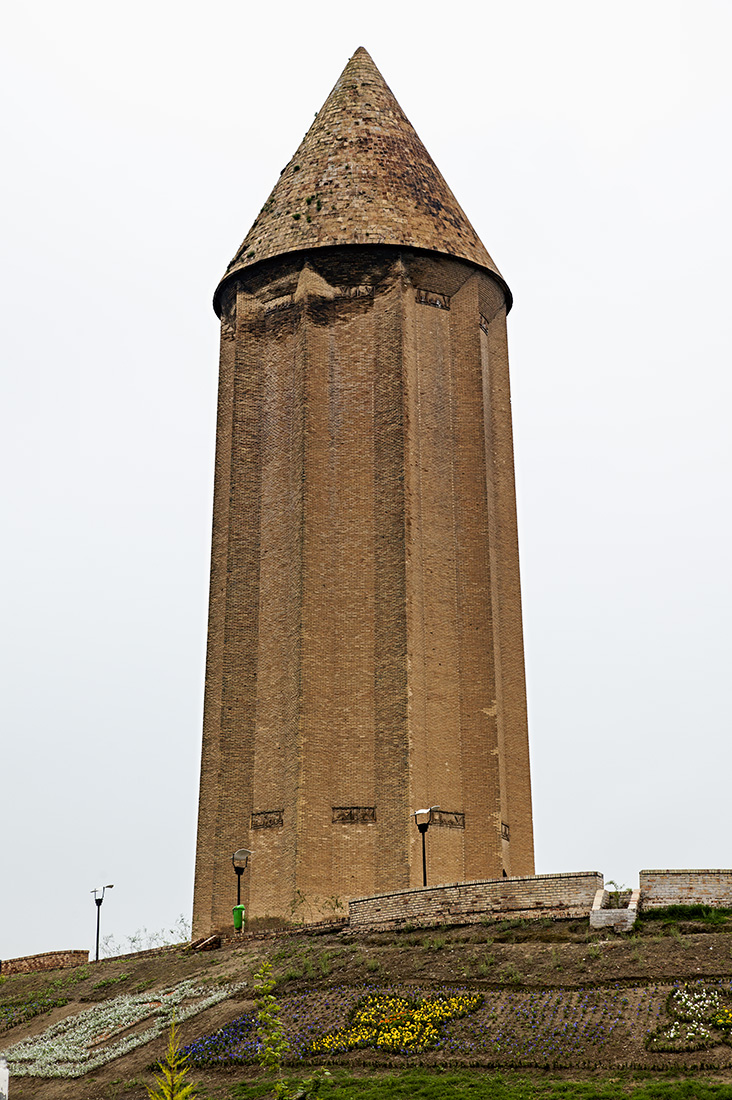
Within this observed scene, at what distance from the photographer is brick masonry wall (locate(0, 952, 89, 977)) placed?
23.1m

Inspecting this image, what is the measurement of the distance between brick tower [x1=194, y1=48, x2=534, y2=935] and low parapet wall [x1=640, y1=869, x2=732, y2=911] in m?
6.43

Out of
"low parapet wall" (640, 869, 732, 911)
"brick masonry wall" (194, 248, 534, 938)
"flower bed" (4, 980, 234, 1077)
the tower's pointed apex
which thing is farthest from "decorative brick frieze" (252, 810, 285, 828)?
the tower's pointed apex

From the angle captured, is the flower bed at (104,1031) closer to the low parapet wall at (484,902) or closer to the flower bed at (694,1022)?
the low parapet wall at (484,902)

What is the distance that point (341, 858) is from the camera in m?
21.7

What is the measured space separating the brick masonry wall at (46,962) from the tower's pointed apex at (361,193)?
42.4 feet

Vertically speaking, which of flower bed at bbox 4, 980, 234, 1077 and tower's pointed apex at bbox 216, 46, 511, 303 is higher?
tower's pointed apex at bbox 216, 46, 511, 303

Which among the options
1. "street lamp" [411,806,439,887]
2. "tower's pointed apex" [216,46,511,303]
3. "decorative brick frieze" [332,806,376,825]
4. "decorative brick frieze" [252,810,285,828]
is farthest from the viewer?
"tower's pointed apex" [216,46,511,303]

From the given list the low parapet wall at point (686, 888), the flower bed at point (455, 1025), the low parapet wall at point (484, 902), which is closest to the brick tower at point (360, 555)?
the low parapet wall at point (484, 902)

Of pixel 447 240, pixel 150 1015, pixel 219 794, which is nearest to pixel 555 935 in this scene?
pixel 150 1015

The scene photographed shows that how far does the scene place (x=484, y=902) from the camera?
16.1m

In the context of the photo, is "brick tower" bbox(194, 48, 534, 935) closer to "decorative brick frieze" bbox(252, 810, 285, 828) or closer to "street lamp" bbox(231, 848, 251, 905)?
"decorative brick frieze" bbox(252, 810, 285, 828)

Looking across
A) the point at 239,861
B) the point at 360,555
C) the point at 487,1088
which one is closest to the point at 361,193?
the point at 360,555

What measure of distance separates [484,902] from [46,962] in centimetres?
1019

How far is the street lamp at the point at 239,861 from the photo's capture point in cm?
2083
